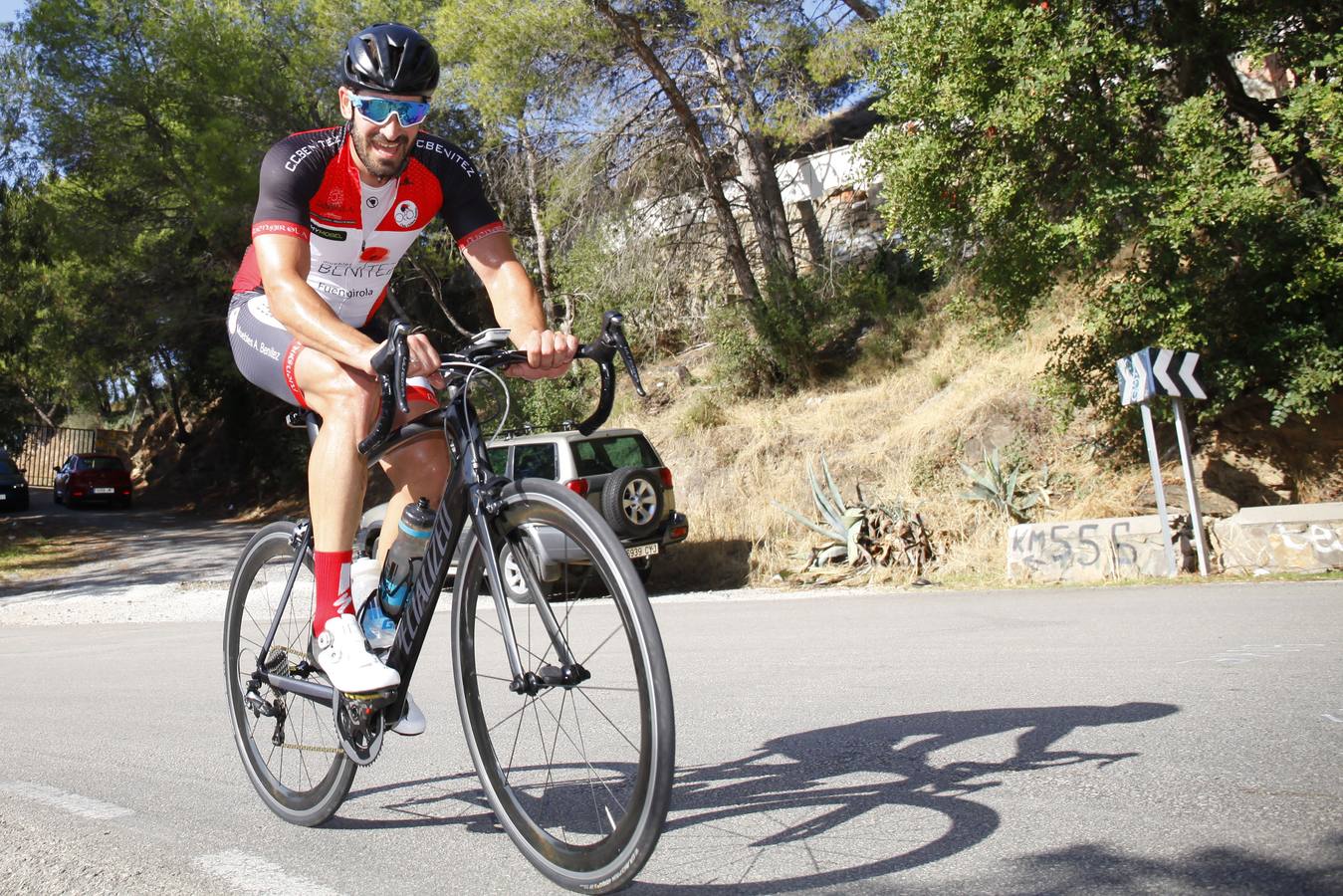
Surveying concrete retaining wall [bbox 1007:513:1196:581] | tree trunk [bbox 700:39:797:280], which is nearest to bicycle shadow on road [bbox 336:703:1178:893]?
concrete retaining wall [bbox 1007:513:1196:581]

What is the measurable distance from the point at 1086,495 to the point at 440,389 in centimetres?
1346

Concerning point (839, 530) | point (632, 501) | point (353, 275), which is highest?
point (353, 275)

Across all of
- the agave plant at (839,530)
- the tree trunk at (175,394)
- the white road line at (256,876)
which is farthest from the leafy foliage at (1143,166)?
the tree trunk at (175,394)

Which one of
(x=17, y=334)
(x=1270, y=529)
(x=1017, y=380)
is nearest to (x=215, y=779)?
(x=1270, y=529)

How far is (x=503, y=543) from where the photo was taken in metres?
2.88

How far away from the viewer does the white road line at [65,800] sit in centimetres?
377

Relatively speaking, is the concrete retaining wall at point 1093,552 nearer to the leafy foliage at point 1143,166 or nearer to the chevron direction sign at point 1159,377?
the chevron direction sign at point 1159,377

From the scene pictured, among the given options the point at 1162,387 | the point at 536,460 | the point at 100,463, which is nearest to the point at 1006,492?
the point at 1162,387

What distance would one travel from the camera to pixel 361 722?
3.16 m

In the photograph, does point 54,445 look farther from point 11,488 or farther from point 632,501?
point 632,501

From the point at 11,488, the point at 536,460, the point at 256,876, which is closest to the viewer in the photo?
the point at 256,876

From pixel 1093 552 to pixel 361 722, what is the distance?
10.1 m

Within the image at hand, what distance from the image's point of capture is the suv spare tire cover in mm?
12812

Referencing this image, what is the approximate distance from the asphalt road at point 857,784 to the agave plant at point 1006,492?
709cm
